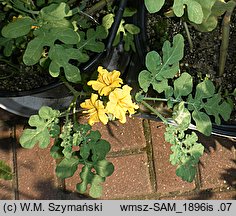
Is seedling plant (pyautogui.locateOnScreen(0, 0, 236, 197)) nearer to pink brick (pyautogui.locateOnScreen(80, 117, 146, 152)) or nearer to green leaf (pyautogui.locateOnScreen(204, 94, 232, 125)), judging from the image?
green leaf (pyautogui.locateOnScreen(204, 94, 232, 125))

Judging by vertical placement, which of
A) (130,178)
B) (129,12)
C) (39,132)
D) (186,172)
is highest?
(129,12)

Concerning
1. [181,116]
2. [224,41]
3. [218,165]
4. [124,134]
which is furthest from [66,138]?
[218,165]

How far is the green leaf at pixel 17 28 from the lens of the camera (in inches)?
47.2

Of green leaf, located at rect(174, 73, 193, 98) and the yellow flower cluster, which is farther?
green leaf, located at rect(174, 73, 193, 98)

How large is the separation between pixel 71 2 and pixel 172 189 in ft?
2.89

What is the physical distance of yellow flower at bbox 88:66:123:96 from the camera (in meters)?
1.21

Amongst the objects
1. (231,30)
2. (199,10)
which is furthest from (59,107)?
(199,10)

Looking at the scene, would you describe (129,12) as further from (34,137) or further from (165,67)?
(34,137)

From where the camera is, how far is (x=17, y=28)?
1.21m

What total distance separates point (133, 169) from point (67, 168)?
68cm

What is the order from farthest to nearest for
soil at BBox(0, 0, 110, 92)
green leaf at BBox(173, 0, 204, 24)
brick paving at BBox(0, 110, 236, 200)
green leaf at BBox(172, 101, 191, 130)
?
brick paving at BBox(0, 110, 236, 200) < soil at BBox(0, 0, 110, 92) < green leaf at BBox(172, 101, 191, 130) < green leaf at BBox(173, 0, 204, 24)

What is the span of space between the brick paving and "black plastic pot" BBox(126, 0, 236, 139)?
0.41 m

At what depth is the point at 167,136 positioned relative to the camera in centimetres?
125

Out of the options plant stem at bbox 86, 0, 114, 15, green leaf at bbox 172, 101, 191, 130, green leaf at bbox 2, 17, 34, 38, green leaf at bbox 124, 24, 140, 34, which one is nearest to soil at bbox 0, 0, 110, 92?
plant stem at bbox 86, 0, 114, 15
